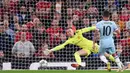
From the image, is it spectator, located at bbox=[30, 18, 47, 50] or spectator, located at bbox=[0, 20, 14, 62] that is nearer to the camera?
spectator, located at bbox=[0, 20, 14, 62]

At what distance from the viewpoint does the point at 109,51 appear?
45.3 ft

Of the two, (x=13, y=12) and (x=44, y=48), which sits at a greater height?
(x=13, y=12)

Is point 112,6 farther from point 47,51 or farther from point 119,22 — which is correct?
point 47,51

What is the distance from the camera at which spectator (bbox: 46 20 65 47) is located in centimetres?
1664

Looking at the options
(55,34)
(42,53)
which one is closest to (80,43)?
(55,34)

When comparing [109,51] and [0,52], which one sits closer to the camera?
[109,51]

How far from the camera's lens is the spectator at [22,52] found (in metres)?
16.2

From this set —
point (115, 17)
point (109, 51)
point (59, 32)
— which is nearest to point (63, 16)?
point (59, 32)

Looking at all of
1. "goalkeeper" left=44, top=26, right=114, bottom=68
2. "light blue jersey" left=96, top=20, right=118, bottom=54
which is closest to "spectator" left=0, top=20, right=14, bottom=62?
"goalkeeper" left=44, top=26, right=114, bottom=68

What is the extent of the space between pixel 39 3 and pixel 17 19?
103 cm

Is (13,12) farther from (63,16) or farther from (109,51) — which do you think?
(109,51)

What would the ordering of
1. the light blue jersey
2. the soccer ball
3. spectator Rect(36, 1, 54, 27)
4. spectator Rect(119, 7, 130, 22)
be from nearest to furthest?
the light blue jersey
the soccer ball
spectator Rect(119, 7, 130, 22)
spectator Rect(36, 1, 54, 27)

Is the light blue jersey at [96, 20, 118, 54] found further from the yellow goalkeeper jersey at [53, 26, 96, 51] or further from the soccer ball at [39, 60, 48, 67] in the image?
the soccer ball at [39, 60, 48, 67]

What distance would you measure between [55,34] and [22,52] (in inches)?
48.3
